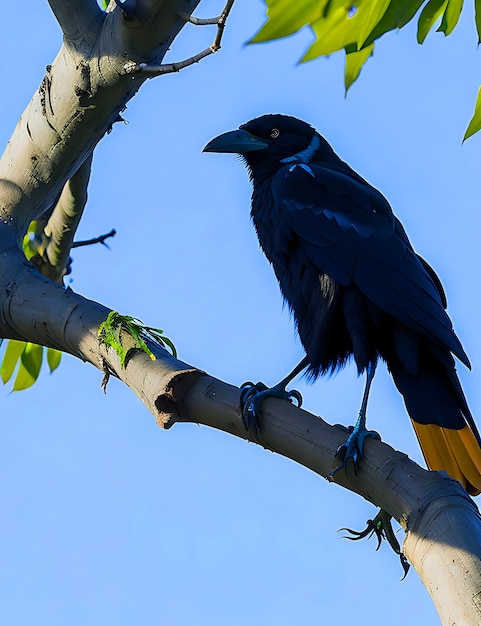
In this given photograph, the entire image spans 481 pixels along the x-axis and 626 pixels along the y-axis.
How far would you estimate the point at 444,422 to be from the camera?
3.47 meters

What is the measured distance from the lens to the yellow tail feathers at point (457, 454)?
3.44 metres

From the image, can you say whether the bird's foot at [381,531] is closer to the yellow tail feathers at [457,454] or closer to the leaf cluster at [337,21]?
the yellow tail feathers at [457,454]

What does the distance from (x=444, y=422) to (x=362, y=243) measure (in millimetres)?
908

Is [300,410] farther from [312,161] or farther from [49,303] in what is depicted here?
[312,161]

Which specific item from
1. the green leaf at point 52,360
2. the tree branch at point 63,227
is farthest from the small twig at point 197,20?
the green leaf at point 52,360

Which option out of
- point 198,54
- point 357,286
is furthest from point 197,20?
point 357,286

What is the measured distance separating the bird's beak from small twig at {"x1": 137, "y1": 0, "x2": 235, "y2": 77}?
136 cm

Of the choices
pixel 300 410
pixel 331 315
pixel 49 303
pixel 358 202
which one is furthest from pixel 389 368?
pixel 49 303

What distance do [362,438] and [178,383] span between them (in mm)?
511

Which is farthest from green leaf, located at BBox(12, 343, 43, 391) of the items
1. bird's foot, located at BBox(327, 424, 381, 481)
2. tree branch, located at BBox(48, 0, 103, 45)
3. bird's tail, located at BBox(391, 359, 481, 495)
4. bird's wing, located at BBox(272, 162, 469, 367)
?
bird's foot, located at BBox(327, 424, 381, 481)

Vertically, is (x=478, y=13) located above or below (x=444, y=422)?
above

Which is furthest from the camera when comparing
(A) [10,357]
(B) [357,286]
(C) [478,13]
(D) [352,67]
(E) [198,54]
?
(A) [10,357]

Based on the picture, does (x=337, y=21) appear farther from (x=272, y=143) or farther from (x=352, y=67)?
(x=272, y=143)

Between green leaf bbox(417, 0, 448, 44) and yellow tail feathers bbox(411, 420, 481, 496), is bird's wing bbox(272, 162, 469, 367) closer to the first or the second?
yellow tail feathers bbox(411, 420, 481, 496)
